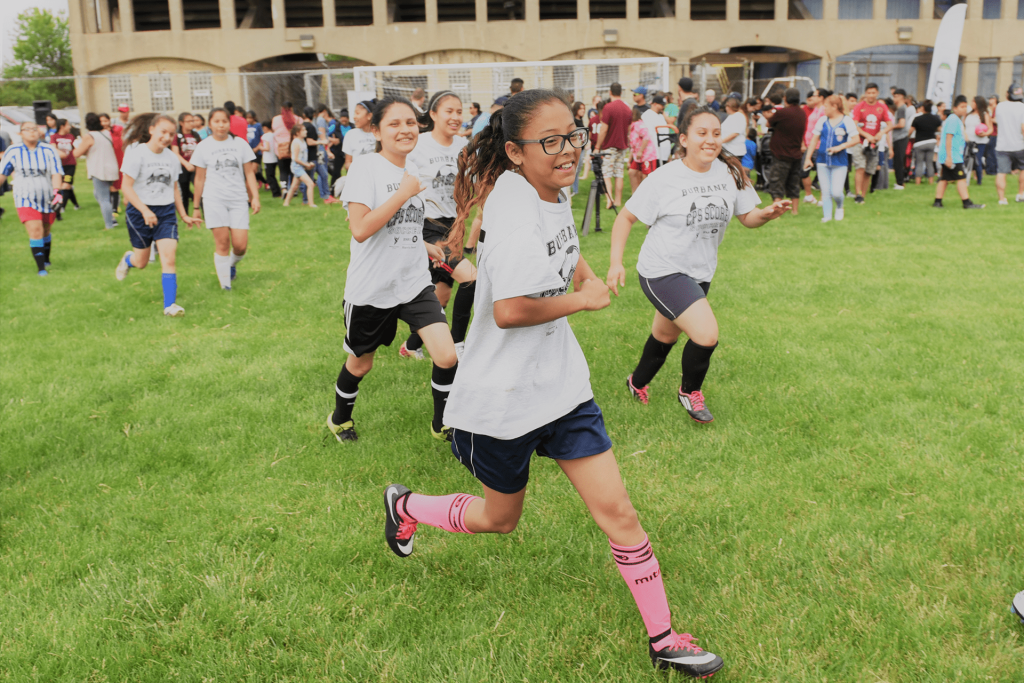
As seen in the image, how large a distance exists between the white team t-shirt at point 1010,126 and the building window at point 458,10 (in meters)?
37.2

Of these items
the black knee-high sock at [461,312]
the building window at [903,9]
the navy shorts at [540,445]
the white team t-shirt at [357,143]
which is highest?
the building window at [903,9]

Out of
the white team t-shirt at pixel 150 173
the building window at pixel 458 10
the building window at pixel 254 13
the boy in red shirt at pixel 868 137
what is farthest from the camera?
the building window at pixel 458 10

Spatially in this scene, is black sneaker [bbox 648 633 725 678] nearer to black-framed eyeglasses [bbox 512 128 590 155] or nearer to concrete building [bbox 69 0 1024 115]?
black-framed eyeglasses [bbox 512 128 590 155]

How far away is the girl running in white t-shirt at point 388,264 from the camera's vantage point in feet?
15.1

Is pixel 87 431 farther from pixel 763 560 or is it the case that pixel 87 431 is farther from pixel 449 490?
pixel 763 560

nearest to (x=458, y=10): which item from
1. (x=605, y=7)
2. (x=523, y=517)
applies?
(x=605, y=7)

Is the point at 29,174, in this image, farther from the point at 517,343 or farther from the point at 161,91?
the point at 161,91

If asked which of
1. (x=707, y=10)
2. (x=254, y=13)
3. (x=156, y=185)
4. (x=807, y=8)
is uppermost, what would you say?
(x=707, y=10)

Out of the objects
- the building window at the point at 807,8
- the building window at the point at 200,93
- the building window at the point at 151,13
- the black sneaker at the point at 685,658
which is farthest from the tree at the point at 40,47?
the black sneaker at the point at 685,658

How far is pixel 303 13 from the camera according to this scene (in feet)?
157

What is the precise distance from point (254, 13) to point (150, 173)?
43.3 meters

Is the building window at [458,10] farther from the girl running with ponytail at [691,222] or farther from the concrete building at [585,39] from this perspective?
the girl running with ponytail at [691,222]

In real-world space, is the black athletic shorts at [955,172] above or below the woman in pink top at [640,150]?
below

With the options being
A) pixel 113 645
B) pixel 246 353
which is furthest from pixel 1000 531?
pixel 246 353
